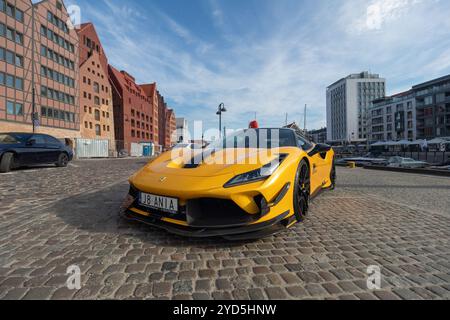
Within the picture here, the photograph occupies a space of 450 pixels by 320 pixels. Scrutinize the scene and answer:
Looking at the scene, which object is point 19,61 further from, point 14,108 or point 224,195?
point 224,195

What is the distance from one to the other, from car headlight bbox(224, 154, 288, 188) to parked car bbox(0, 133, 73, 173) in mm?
8445

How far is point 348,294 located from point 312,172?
1950 millimetres

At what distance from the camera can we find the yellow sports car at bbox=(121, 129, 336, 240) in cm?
193

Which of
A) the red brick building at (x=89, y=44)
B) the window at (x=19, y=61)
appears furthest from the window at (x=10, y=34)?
the red brick building at (x=89, y=44)

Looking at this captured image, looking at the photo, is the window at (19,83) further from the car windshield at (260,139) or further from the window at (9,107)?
the car windshield at (260,139)

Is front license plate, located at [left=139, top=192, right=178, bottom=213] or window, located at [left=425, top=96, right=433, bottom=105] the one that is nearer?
front license plate, located at [left=139, top=192, right=178, bottom=213]

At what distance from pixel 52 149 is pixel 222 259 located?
967 cm

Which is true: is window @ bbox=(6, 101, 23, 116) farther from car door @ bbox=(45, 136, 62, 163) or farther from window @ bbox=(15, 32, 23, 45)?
car door @ bbox=(45, 136, 62, 163)

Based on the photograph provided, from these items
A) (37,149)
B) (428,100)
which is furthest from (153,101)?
(428,100)

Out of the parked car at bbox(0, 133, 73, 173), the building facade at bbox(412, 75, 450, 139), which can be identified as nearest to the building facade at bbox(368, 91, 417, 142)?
the building facade at bbox(412, 75, 450, 139)
